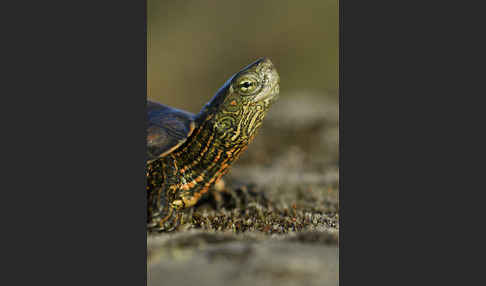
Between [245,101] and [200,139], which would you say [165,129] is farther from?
[245,101]

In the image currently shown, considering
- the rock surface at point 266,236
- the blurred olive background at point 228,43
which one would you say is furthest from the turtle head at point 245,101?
the blurred olive background at point 228,43

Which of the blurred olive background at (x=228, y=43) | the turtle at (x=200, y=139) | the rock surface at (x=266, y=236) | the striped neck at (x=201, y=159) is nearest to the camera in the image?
the rock surface at (x=266, y=236)

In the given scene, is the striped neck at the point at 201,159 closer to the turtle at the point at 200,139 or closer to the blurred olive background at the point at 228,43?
the turtle at the point at 200,139

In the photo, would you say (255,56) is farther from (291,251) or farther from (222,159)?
(291,251)

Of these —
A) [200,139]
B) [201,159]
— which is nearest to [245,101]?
[200,139]

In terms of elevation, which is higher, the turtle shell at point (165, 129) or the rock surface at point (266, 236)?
the turtle shell at point (165, 129)

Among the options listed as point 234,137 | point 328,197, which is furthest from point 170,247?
point 328,197

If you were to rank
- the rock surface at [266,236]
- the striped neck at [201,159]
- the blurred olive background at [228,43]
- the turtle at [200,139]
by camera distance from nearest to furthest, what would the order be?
the rock surface at [266,236] → the turtle at [200,139] → the striped neck at [201,159] → the blurred olive background at [228,43]
